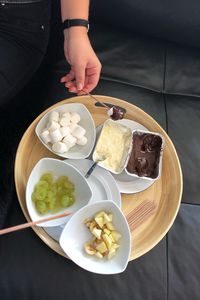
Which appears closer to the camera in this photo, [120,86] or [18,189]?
[18,189]

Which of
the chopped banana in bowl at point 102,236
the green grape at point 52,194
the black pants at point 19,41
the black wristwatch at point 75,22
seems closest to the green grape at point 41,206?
the green grape at point 52,194

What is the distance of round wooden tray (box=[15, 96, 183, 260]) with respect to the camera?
2.98ft

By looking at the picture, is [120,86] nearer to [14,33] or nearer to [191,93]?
[191,93]

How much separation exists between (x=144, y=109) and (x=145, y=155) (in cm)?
19

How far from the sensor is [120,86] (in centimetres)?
112

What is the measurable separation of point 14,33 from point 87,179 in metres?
0.43

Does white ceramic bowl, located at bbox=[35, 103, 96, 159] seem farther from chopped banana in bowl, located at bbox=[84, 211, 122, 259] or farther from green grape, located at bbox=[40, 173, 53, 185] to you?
chopped banana in bowl, located at bbox=[84, 211, 122, 259]

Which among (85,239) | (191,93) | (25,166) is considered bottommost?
(85,239)

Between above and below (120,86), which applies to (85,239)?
below

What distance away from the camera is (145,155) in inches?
37.8

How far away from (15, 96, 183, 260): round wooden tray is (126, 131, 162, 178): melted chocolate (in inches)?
1.9

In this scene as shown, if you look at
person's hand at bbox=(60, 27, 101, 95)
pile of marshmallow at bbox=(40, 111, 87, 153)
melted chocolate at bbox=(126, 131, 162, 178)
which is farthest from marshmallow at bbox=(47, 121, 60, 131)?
melted chocolate at bbox=(126, 131, 162, 178)

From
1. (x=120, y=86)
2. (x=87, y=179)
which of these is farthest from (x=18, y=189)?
(x=120, y=86)

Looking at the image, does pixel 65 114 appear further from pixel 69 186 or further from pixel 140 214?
pixel 140 214
